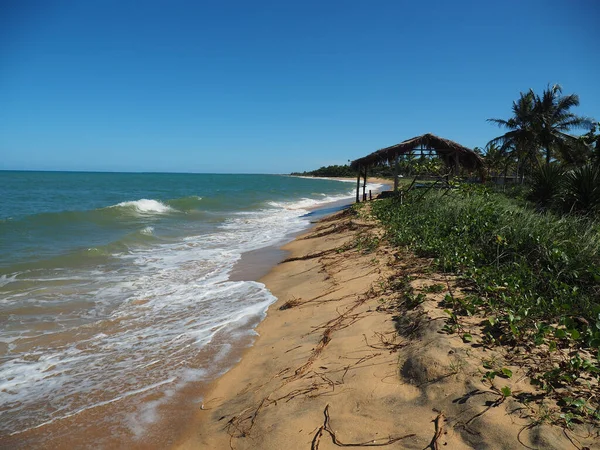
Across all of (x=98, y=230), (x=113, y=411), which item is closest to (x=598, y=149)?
(x=113, y=411)

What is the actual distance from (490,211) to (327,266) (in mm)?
3420


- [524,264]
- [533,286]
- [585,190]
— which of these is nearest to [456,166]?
[585,190]

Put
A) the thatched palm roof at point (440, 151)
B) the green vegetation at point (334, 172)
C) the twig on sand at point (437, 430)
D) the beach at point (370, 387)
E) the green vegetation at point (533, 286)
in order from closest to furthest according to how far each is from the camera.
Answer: the twig on sand at point (437, 430), the beach at point (370, 387), the green vegetation at point (533, 286), the thatched palm roof at point (440, 151), the green vegetation at point (334, 172)

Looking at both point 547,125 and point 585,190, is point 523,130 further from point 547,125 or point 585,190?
point 585,190

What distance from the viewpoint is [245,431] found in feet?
9.53

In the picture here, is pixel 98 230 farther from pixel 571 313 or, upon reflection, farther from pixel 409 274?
pixel 571 313

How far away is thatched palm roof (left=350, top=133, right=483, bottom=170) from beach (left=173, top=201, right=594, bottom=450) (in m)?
11.6

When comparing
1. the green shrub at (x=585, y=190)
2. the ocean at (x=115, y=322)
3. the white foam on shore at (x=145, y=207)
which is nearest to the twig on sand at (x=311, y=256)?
the ocean at (x=115, y=322)

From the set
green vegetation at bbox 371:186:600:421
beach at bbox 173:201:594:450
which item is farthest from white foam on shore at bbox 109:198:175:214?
beach at bbox 173:201:594:450

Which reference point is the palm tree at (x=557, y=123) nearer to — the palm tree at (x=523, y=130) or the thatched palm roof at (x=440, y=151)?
the palm tree at (x=523, y=130)

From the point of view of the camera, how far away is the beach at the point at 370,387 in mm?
2377

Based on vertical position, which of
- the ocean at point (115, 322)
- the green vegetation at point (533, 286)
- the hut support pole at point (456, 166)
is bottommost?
the ocean at point (115, 322)

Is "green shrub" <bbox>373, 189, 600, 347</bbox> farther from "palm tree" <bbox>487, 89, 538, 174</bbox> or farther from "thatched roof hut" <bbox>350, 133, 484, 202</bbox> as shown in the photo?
"palm tree" <bbox>487, 89, 538, 174</bbox>

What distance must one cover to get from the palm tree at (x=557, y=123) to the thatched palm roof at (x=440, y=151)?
12513mm
